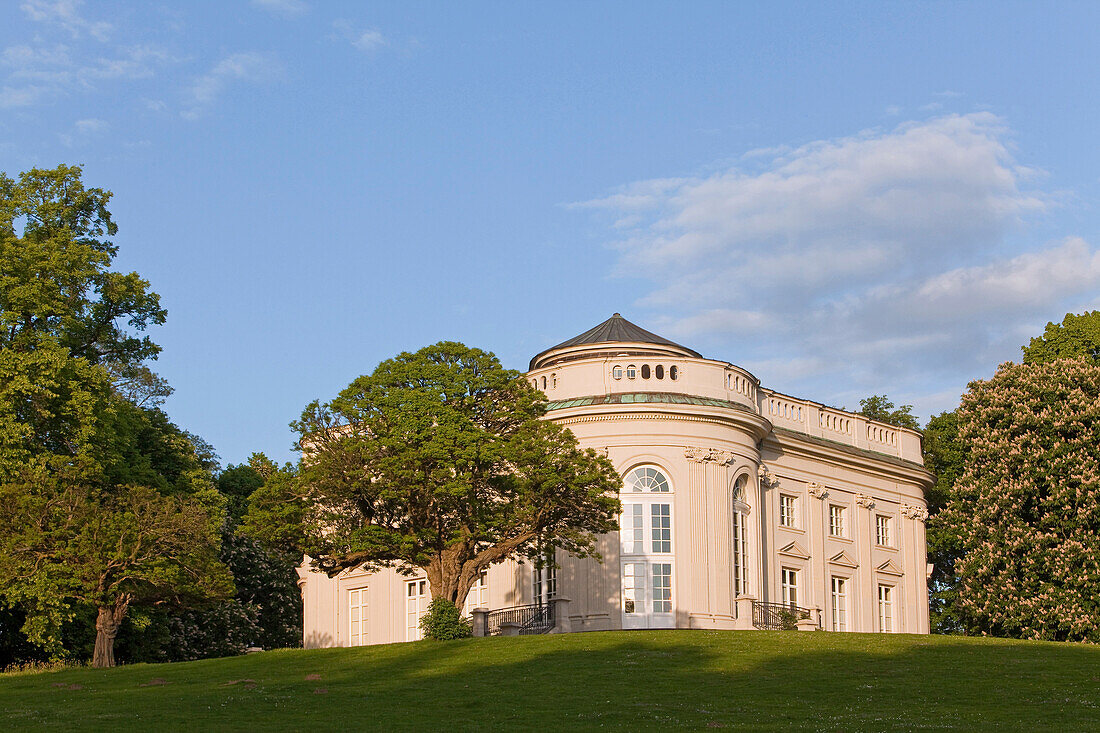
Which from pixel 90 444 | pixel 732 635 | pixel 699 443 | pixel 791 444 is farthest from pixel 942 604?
pixel 90 444

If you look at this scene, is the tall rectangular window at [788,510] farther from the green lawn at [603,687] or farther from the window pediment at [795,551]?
the green lawn at [603,687]

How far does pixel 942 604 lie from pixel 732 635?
85.5 ft

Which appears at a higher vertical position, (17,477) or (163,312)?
(163,312)

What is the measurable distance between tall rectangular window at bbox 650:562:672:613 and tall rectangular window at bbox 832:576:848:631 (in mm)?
9199

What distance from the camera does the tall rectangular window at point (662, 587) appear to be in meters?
46.4

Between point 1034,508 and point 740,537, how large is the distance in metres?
10.9

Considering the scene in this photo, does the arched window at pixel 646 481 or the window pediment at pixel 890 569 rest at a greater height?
the arched window at pixel 646 481

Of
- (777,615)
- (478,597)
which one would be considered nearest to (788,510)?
(777,615)

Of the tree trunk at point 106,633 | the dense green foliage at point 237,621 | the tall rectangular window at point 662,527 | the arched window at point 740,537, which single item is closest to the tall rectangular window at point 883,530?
the arched window at point 740,537

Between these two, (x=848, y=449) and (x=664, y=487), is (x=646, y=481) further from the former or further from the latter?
(x=848, y=449)

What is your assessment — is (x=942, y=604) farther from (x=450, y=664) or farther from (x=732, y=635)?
(x=450, y=664)

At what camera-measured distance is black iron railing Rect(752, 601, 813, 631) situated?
47625 mm

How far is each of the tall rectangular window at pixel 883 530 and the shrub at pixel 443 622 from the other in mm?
21841

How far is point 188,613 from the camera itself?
59.2 metres
